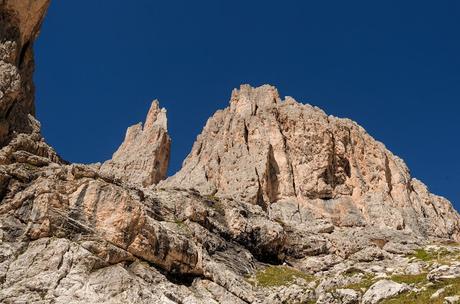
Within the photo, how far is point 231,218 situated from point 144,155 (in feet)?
202

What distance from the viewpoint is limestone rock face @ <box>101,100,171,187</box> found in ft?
371

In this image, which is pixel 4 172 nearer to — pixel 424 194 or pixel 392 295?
pixel 392 295

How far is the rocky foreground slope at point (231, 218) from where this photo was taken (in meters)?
37.3

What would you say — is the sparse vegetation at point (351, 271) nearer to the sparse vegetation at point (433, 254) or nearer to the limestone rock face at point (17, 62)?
the sparse vegetation at point (433, 254)

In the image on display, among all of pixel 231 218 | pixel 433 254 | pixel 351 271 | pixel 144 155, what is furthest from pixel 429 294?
pixel 144 155

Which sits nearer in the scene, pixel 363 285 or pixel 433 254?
pixel 363 285

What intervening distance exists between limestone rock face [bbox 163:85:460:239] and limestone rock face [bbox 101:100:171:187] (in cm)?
1283

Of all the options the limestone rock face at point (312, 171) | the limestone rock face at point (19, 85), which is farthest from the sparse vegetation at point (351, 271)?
the limestone rock face at point (19, 85)

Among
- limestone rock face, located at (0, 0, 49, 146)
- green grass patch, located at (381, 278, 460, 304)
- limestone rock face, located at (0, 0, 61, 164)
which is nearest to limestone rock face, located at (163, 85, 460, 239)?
limestone rock face, located at (0, 0, 61, 164)

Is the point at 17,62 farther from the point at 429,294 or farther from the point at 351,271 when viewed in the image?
the point at 429,294

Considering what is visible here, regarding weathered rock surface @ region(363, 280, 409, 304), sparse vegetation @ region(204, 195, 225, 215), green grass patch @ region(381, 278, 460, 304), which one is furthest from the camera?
sparse vegetation @ region(204, 195, 225, 215)

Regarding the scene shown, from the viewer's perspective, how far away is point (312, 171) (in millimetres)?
90188

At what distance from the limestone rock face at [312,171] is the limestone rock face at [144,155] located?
42.1 ft

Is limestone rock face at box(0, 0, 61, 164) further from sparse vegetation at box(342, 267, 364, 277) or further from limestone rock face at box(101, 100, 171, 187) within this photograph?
limestone rock face at box(101, 100, 171, 187)
